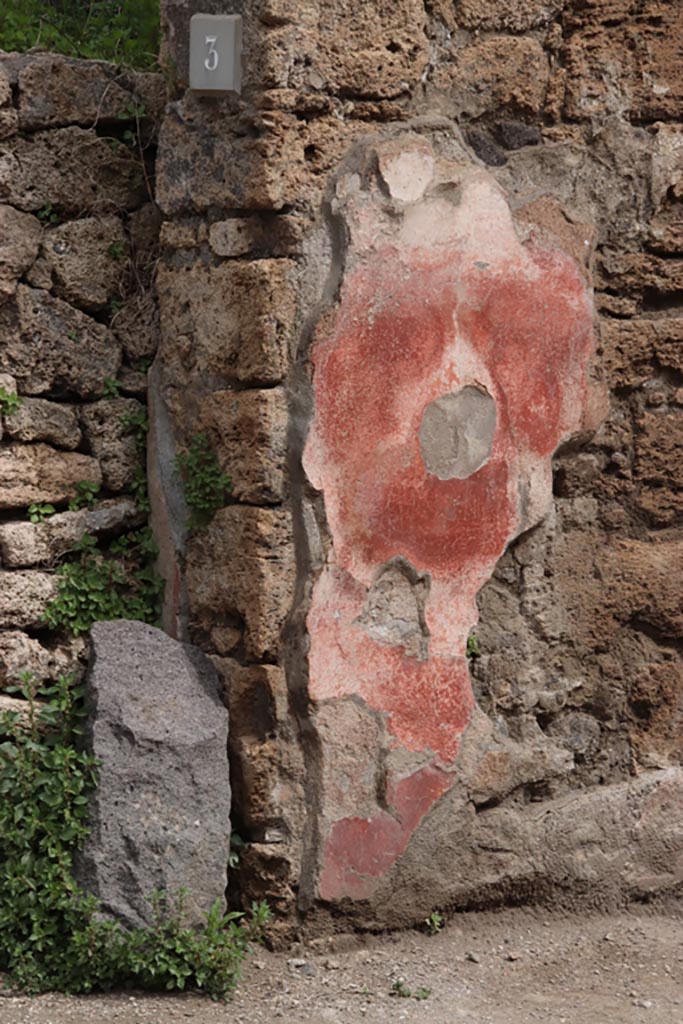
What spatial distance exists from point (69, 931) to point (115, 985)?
181 millimetres

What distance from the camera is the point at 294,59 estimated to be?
4.16 metres

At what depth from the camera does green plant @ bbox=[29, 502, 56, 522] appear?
437 cm

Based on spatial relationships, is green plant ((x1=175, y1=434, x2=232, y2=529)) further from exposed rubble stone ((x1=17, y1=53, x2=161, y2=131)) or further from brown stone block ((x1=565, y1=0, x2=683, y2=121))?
brown stone block ((x1=565, y1=0, x2=683, y2=121))

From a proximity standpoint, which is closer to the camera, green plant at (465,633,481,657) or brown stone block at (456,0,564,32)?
brown stone block at (456,0,564,32)

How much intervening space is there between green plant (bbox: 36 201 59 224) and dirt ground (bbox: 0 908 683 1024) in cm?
205

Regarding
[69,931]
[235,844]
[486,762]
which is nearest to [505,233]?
[486,762]

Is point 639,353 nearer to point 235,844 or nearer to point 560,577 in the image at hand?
point 560,577

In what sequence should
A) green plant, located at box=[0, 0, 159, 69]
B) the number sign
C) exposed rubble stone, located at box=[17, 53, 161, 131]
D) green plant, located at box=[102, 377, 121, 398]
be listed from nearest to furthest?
the number sign, exposed rubble stone, located at box=[17, 53, 161, 131], green plant, located at box=[102, 377, 121, 398], green plant, located at box=[0, 0, 159, 69]

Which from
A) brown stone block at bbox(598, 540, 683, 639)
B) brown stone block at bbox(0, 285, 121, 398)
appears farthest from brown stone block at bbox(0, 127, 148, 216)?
brown stone block at bbox(598, 540, 683, 639)

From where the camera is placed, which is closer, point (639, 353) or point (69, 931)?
point (69, 931)

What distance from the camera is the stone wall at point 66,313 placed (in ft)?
14.2

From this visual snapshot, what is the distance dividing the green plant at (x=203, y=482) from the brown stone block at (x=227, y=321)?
173 millimetres

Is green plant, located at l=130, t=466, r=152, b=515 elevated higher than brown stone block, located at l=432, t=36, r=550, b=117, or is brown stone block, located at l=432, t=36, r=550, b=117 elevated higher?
brown stone block, located at l=432, t=36, r=550, b=117

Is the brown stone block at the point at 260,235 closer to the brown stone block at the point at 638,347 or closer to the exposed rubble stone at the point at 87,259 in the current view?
the exposed rubble stone at the point at 87,259
